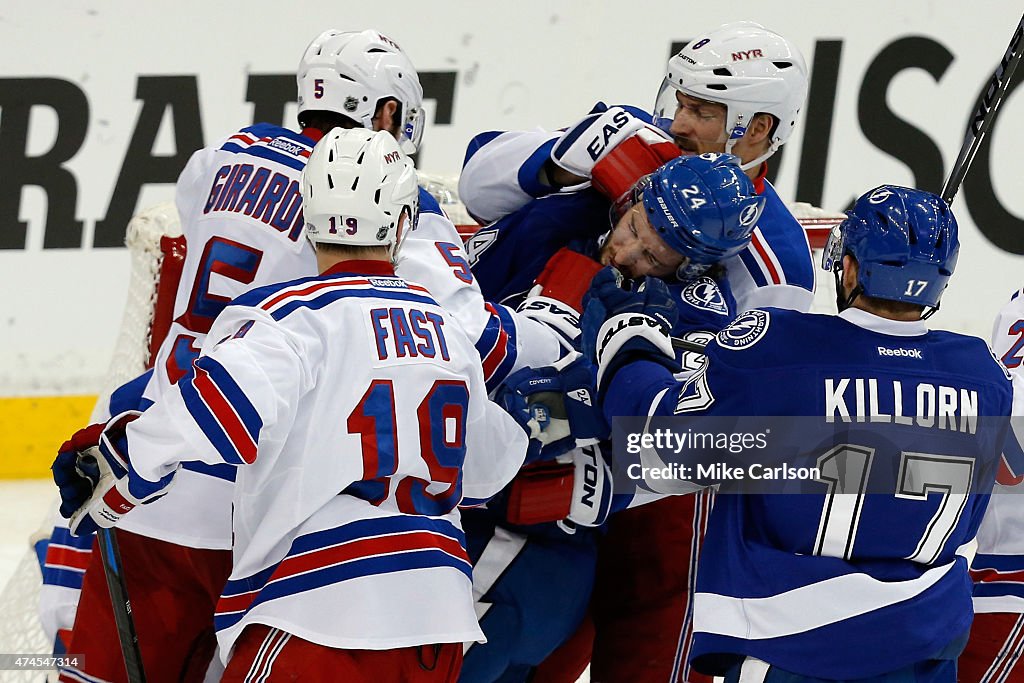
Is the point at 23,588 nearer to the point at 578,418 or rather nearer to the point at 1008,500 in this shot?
the point at 578,418

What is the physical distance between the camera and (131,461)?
1.95 meters

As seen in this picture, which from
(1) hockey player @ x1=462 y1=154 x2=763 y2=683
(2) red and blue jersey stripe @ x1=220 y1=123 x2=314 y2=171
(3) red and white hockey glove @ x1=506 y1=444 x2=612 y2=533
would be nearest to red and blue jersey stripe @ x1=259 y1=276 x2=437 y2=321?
(1) hockey player @ x1=462 y1=154 x2=763 y2=683

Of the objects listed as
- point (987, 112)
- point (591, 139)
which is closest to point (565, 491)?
point (591, 139)

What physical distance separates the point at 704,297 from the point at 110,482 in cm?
107

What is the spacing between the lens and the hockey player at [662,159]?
272cm

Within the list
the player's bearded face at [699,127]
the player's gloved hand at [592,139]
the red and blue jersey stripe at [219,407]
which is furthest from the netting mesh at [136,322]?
the red and blue jersey stripe at [219,407]

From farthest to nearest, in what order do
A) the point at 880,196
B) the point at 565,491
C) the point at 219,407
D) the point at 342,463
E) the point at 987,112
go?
the point at 987,112
the point at 565,491
the point at 880,196
the point at 342,463
the point at 219,407

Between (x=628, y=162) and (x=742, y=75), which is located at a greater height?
(x=742, y=75)

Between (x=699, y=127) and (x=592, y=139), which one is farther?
(x=699, y=127)

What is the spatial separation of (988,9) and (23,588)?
160 inches

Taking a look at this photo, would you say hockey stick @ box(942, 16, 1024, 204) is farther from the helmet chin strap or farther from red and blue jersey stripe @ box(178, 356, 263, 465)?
red and blue jersey stripe @ box(178, 356, 263, 465)

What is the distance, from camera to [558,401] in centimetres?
244

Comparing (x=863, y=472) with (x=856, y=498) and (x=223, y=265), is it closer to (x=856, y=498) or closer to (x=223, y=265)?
(x=856, y=498)
